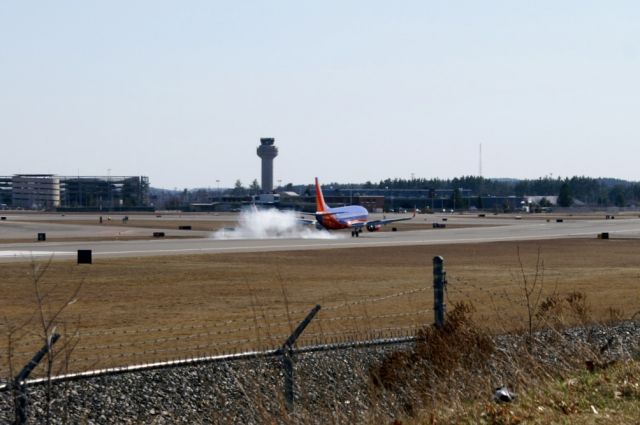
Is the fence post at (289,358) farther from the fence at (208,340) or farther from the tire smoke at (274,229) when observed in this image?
the tire smoke at (274,229)

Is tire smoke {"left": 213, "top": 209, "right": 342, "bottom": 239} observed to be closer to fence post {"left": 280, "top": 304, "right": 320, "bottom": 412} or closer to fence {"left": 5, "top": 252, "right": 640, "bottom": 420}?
fence {"left": 5, "top": 252, "right": 640, "bottom": 420}

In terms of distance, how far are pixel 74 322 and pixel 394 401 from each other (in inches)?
625

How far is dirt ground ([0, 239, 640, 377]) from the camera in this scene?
22859 millimetres

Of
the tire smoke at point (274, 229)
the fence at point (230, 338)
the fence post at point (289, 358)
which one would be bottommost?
the tire smoke at point (274, 229)

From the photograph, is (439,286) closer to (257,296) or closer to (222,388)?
(222,388)

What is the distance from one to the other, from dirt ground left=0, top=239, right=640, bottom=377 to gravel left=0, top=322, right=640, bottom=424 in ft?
2.82

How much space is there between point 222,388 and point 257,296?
19041 millimetres

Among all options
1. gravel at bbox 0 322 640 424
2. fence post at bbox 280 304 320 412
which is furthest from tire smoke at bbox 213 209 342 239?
fence post at bbox 280 304 320 412

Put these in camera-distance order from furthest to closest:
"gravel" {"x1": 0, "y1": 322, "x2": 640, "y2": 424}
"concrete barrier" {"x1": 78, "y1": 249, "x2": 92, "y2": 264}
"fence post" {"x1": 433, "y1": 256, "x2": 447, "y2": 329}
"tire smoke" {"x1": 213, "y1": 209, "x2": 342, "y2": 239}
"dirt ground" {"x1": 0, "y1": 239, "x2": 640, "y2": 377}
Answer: "tire smoke" {"x1": 213, "y1": 209, "x2": 342, "y2": 239}
"concrete barrier" {"x1": 78, "y1": 249, "x2": 92, "y2": 264}
"dirt ground" {"x1": 0, "y1": 239, "x2": 640, "y2": 377}
"fence post" {"x1": 433, "y1": 256, "x2": 447, "y2": 329}
"gravel" {"x1": 0, "y1": 322, "x2": 640, "y2": 424}

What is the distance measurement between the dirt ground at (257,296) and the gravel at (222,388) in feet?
2.82

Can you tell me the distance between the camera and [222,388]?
682 inches

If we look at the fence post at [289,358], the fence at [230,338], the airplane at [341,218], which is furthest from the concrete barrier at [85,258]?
the airplane at [341,218]

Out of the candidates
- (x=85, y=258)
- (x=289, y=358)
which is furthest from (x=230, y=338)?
(x=85, y=258)

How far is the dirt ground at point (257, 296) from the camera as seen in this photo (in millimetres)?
22859
